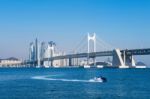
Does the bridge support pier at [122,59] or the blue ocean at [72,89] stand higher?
the bridge support pier at [122,59]

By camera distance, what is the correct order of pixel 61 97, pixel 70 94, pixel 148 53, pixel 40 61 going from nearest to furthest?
pixel 61 97 → pixel 70 94 → pixel 148 53 → pixel 40 61

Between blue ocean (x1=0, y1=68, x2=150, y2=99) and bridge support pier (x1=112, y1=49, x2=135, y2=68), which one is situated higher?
bridge support pier (x1=112, y1=49, x2=135, y2=68)

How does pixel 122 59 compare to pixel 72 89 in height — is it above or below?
above

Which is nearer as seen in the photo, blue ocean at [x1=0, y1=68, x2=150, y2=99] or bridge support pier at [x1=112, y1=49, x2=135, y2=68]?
blue ocean at [x1=0, y1=68, x2=150, y2=99]

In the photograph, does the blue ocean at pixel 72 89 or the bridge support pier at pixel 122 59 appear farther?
the bridge support pier at pixel 122 59

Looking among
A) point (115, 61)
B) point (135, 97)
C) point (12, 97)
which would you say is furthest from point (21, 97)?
point (115, 61)

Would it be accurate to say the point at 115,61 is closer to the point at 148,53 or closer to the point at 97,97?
the point at 148,53

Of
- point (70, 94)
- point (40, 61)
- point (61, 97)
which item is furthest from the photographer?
point (40, 61)

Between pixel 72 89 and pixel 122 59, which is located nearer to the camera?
pixel 72 89

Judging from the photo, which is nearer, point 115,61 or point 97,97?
point 97,97

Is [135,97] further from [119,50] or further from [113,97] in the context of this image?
[119,50]

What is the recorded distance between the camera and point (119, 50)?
119m

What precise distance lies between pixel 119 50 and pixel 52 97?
288ft

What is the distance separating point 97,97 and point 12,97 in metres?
5.78
